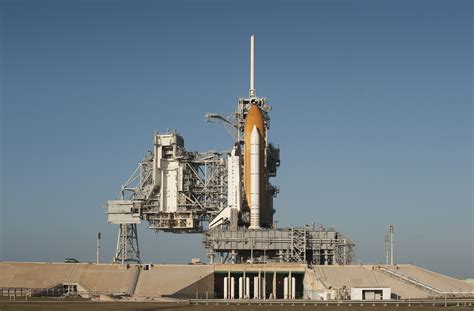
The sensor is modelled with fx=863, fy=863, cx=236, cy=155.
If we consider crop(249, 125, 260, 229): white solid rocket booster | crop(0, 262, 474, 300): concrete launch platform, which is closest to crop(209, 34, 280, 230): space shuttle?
crop(249, 125, 260, 229): white solid rocket booster

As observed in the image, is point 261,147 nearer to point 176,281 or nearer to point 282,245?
point 282,245

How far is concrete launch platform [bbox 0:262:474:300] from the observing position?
99125 millimetres

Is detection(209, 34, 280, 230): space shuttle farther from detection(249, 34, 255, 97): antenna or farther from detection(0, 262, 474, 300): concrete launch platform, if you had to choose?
detection(0, 262, 474, 300): concrete launch platform

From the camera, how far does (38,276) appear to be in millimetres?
104688

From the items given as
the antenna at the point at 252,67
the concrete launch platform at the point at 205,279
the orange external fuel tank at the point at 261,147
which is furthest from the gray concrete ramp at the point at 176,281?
the antenna at the point at 252,67

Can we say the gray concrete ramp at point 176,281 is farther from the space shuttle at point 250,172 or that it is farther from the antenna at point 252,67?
the antenna at point 252,67

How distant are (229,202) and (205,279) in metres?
Result: 17.0

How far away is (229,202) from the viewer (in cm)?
12069

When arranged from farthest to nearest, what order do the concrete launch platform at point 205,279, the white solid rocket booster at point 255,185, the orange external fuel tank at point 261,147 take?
the orange external fuel tank at point 261,147 < the white solid rocket booster at point 255,185 < the concrete launch platform at point 205,279

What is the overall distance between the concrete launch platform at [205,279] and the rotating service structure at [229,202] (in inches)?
217

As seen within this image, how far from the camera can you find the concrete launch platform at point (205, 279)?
99.1 m

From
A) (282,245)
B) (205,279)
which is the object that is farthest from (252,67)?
(205,279)

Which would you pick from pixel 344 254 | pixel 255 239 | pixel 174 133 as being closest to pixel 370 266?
pixel 344 254

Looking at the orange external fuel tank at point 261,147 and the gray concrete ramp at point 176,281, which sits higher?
the orange external fuel tank at point 261,147
